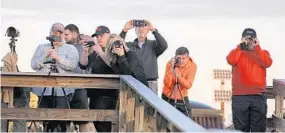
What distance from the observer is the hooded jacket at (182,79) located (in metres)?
9.25

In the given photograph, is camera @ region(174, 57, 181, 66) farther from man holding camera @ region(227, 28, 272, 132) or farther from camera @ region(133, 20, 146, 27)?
camera @ region(133, 20, 146, 27)

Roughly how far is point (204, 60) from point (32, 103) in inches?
523

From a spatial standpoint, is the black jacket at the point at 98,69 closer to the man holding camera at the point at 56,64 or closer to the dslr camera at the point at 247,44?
the man holding camera at the point at 56,64

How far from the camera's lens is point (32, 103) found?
39.4 feet

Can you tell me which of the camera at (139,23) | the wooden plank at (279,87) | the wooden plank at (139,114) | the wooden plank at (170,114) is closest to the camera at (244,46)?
the wooden plank at (279,87)

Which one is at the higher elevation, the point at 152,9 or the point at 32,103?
the point at 152,9

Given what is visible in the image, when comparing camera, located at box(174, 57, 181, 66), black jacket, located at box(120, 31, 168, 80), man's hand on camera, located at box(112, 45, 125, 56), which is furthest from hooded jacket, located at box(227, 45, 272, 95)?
man's hand on camera, located at box(112, 45, 125, 56)

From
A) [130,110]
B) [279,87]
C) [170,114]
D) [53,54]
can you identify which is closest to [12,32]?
[53,54]

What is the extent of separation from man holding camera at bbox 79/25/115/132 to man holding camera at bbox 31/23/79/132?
0.55 ft

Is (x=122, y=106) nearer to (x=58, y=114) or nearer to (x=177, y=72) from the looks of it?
(x=58, y=114)

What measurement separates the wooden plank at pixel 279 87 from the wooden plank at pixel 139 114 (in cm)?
215

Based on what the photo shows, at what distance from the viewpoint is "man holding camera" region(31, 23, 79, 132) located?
901 centimetres

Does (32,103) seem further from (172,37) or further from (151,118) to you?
(172,37)

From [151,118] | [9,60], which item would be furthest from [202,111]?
[151,118]
